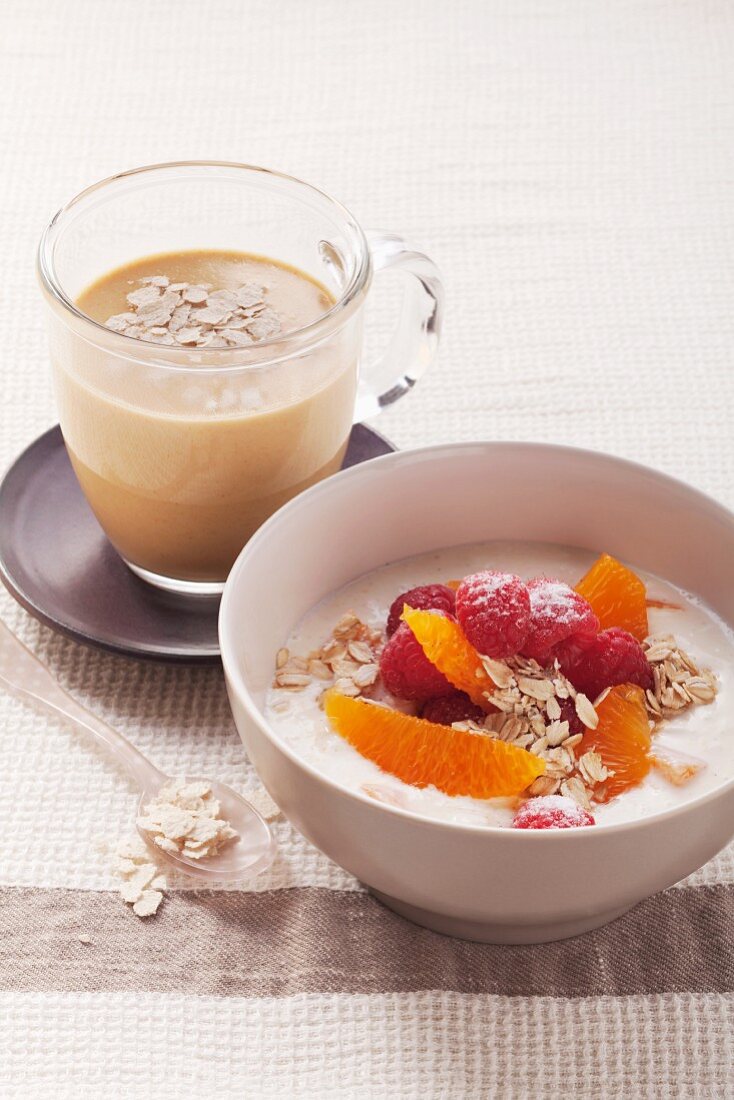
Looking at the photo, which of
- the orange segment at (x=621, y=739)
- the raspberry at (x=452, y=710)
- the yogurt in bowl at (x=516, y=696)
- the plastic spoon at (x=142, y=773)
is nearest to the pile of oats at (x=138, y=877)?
the plastic spoon at (x=142, y=773)

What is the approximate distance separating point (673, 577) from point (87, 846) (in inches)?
23.4

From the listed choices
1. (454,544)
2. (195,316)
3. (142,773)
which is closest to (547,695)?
(454,544)

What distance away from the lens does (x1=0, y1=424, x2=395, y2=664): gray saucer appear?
1.29 metres

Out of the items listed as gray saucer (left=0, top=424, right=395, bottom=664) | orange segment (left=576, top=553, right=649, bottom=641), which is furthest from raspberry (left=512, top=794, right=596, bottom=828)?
gray saucer (left=0, top=424, right=395, bottom=664)

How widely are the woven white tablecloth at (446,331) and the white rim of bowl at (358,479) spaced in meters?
0.18

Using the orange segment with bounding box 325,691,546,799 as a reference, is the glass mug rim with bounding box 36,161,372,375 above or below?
above

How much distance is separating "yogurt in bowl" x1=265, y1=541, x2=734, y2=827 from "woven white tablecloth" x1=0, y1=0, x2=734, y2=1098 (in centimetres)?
14

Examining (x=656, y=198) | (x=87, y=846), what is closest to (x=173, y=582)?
(x=87, y=846)

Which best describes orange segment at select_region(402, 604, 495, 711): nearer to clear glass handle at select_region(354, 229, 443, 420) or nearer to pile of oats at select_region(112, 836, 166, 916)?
pile of oats at select_region(112, 836, 166, 916)

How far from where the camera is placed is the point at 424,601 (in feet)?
3.85

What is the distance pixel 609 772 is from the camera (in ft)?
3.44

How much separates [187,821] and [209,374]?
400mm

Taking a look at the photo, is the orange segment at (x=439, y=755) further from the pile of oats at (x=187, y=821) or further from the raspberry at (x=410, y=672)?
the pile of oats at (x=187, y=821)

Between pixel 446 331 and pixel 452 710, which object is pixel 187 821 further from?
pixel 446 331
